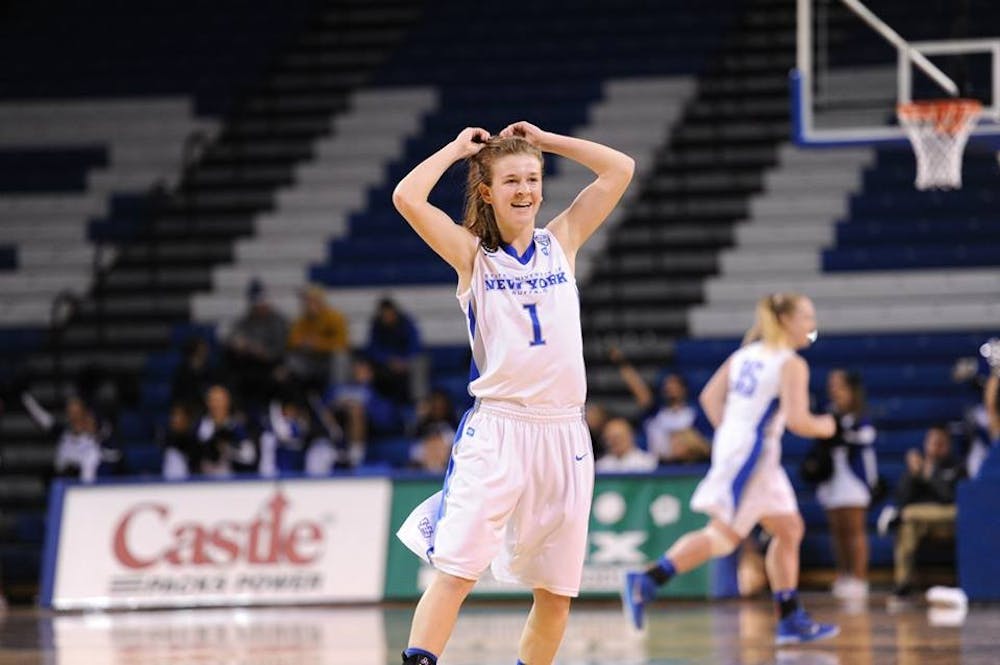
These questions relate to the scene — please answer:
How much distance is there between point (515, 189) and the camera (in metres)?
6.65

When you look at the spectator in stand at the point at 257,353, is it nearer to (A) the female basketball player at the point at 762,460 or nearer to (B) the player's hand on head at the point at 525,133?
(A) the female basketball player at the point at 762,460

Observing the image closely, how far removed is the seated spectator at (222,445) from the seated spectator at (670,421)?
3369mm

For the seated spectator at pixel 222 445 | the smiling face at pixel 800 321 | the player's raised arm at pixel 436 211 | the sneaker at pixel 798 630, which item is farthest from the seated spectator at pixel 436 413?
the player's raised arm at pixel 436 211

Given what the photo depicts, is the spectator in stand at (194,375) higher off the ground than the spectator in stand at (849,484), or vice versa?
the spectator in stand at (194,375)

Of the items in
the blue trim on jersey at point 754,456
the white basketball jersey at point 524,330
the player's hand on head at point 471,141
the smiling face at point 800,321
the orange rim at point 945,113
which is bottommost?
the blue trim on jersey at point 754,456

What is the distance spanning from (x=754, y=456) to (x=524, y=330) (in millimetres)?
4495

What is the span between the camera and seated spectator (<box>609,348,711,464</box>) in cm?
1545

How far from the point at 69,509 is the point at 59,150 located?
7804 mm

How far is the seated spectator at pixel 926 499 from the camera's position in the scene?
575 inches

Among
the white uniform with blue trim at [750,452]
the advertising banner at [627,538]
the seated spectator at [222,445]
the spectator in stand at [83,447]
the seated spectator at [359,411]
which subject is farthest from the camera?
the seated spectator at [359,411]

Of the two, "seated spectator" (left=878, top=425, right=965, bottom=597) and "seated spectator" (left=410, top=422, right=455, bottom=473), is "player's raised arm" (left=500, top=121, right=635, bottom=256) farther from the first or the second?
"seated spectator" (left=410, top=422, right=455, bottom=473)

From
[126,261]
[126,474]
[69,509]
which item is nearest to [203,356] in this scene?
[126,474]

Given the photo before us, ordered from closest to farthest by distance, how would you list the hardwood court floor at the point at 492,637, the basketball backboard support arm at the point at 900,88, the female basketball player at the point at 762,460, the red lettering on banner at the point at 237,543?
the hardwood court floor at the point at 492,637 → the female basketball player at the point at 762,460 → the basketball backboard support arm at the point at 900,88 → the red lettering on banner at the point at 237,543

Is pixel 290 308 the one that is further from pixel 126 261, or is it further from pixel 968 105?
pixel 968 105
